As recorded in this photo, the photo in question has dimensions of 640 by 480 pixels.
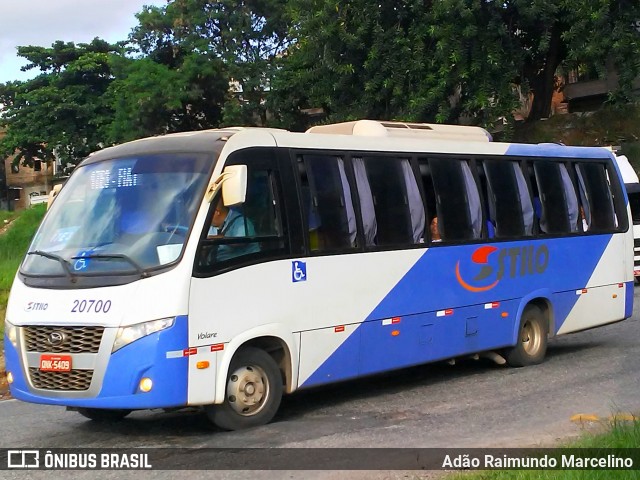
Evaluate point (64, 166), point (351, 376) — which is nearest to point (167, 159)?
point (351, 376)

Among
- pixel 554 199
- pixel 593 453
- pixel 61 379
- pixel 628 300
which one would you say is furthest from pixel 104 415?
pixel 628 300

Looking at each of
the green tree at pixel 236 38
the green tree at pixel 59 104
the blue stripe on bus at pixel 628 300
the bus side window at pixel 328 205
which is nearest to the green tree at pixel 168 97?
the green tree at pixel 236 38

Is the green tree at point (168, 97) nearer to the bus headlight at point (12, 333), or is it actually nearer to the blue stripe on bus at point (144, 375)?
the bus headlight at point (12, 333)

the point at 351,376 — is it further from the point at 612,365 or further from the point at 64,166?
the point at 64,166

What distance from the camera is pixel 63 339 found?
761 cm

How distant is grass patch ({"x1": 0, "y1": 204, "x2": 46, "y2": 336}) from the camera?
18506mm

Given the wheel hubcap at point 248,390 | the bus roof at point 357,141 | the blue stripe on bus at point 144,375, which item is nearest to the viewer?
the blue stripe on bus at point 144,375

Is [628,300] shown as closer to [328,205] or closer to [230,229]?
[328,205]

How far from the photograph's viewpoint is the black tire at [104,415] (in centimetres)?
870

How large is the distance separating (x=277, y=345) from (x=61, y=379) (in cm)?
199

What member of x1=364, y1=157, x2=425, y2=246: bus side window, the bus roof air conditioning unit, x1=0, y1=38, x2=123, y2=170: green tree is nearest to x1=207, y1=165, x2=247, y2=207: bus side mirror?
x1=364, y1=157, x2=425, y2=246: bus side window

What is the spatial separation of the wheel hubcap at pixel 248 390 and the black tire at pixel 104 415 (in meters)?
1.27

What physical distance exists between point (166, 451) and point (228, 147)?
273 cm

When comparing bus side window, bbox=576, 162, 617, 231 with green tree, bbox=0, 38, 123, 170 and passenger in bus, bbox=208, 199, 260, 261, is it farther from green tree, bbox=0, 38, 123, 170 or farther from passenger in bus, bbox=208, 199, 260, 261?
green tree, bbox=0, 38, 123, 170
